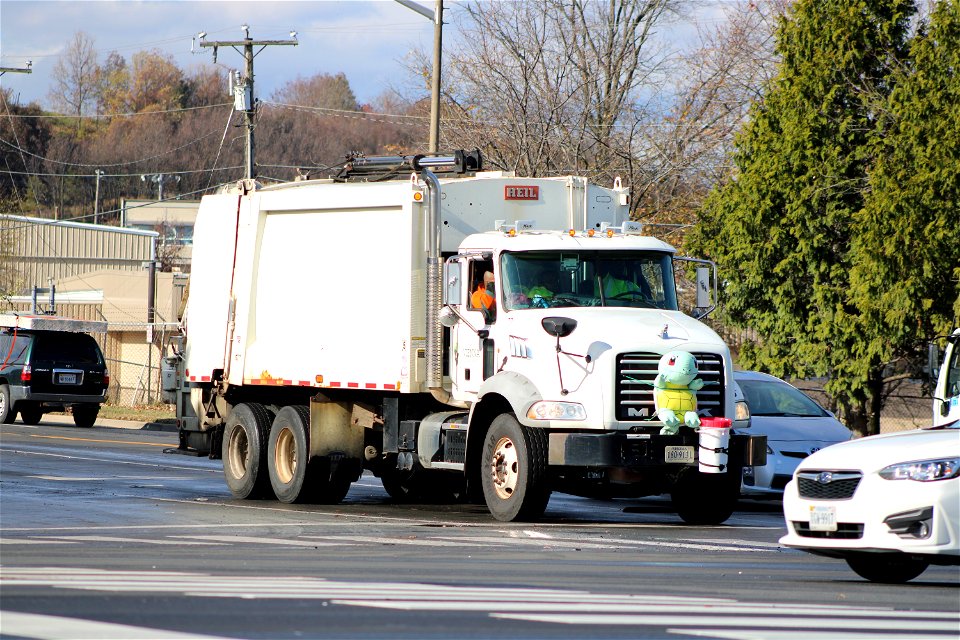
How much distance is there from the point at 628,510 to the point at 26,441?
572 inches

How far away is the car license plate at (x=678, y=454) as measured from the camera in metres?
14.9

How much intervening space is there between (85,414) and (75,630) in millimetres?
29271

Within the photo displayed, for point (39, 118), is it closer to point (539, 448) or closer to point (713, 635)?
point (539, 448)

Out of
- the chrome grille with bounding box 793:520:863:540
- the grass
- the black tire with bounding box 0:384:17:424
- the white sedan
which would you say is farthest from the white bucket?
the black tire with bounding box 0:384:17:424

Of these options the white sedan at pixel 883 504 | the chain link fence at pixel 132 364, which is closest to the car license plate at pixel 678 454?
the white sedan at pixel 883 504

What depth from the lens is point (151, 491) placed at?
19.0 meters

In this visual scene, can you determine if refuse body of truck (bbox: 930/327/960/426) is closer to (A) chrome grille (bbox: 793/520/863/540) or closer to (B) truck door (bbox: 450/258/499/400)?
(B) truck door (bbox: 450/258/499/400)

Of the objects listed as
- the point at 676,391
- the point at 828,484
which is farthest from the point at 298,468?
the point at 828,484

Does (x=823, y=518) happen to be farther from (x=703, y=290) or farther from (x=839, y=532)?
(x=703, y=290)

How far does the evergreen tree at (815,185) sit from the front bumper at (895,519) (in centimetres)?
1566

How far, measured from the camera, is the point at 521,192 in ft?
57.0

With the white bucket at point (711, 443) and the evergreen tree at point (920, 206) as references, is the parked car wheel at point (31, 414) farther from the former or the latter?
the white bucket at point (711, 443)

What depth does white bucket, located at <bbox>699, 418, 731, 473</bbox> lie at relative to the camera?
14719 millimetres

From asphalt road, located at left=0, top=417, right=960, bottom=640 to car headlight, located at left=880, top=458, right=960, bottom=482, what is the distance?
76cm
